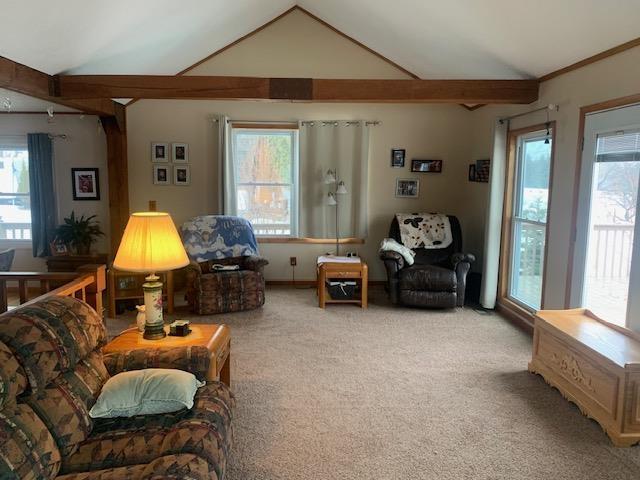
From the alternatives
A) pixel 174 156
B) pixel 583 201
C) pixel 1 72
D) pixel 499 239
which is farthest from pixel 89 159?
pixel 583 201

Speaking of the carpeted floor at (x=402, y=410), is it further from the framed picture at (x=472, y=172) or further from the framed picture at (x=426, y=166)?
the framed picture at (x=426, y=166)

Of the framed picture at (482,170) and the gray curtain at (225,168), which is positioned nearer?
the framed picture at (482,170)

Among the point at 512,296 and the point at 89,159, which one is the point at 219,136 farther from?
the point at 512,296

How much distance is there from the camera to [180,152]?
5977 mm

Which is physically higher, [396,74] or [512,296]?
[396,74]

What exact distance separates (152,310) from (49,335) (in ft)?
2.65

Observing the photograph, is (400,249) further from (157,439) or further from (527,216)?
(157,439)

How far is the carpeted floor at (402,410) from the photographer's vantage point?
239 cm

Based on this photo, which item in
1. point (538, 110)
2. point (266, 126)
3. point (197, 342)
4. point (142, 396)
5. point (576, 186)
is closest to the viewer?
point (142, 396)

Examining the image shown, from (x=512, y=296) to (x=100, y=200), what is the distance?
5.05 m

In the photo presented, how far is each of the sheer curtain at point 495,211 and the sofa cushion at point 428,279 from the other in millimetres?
384

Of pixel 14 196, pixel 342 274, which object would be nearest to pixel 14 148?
pixel 14 196

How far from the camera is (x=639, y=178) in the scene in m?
3.05

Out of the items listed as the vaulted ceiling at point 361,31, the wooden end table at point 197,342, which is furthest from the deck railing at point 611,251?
the wooden end table at point 197,342
